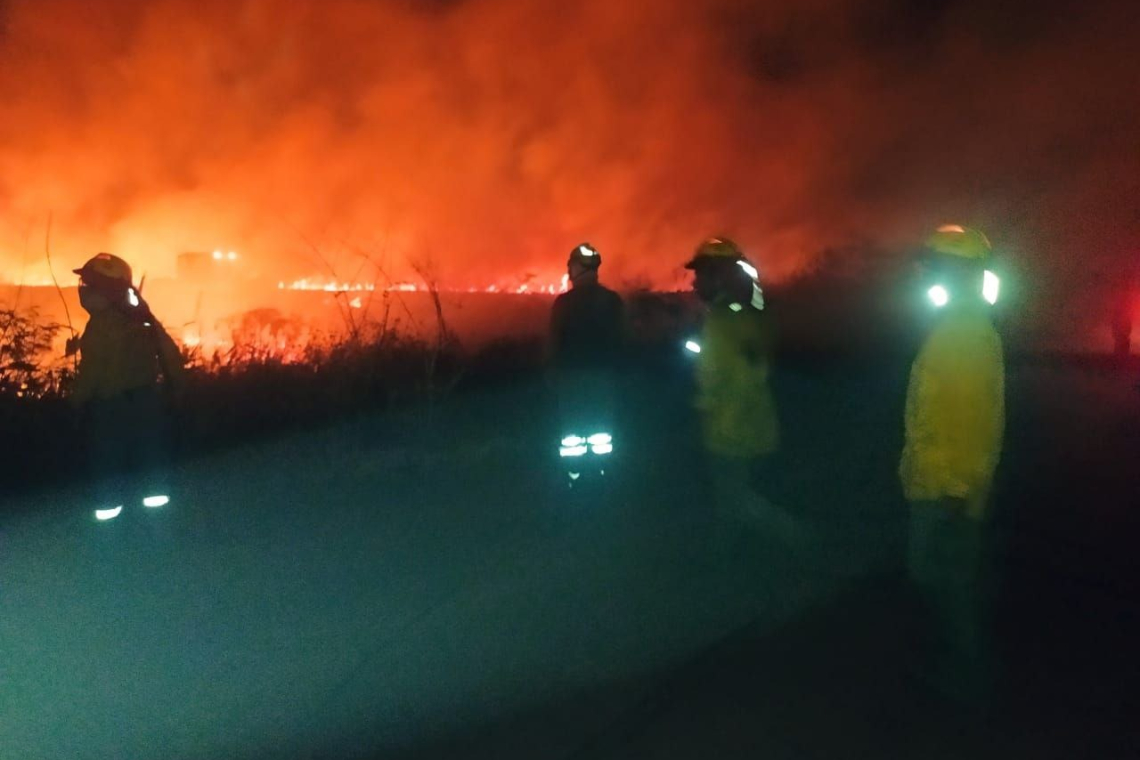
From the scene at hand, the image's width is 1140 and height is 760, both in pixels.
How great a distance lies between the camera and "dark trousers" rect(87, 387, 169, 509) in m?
6.14

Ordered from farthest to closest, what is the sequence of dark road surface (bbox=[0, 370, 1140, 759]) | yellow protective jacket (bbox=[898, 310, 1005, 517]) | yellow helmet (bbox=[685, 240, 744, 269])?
yellow helmet (bbox=[685, 240, 744, 269])
yellow protective jacket (bbox=[898, 310, 1005, 517])
dark road surface (bbox=[0, 370, 1140, 759])

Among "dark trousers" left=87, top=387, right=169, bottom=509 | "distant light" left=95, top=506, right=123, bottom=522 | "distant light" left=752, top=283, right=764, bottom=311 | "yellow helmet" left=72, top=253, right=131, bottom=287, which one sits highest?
"yellow helmet" left=72, top=253, right=131, bottom=287

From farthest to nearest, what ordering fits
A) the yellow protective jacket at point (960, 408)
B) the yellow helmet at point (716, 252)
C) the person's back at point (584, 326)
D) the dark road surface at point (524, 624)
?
the person's back at point (584, 326)
the yellow helmet at point (716, 252)
the yellow protective jacket at point (960, 408)
the dark road surface at point (524, 624)

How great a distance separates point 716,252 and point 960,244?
59.7 inches

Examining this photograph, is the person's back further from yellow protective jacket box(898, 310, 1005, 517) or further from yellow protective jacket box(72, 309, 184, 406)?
yellow protective jacket box(898, 310, 1005, 517)

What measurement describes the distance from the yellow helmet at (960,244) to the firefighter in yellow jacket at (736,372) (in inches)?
53.5

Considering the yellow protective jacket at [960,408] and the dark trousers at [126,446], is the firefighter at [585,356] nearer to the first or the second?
the dark trousers at [126,446]

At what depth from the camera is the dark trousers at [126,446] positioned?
242 inches

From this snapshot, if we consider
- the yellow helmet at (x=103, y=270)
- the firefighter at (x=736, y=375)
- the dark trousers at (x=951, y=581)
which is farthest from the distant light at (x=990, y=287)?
the yellow helmet at (x=103, y=270)

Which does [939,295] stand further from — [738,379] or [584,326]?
[584,326]

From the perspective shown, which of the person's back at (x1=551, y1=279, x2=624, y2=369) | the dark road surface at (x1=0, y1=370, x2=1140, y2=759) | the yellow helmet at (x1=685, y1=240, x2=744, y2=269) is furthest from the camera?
the person's back at (x1=551, y1=279, x2=624, y2=369)

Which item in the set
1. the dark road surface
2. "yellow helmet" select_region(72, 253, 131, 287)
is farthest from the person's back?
"yellow helmet" select_region(72, 253, 131, 287)

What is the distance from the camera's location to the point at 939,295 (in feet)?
14.0

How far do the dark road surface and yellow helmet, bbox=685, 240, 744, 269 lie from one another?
5.89 ft
